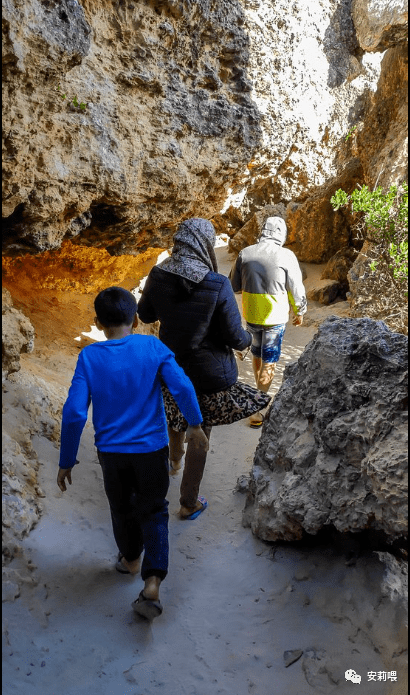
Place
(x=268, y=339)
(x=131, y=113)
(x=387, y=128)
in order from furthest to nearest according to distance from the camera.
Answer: (x=387, y=128) → (x=268, y=339) → (x=131, y=113)

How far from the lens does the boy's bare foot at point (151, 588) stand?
7.47 ft

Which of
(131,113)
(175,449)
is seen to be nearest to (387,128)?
(131,113)

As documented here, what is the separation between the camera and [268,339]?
4387 millimetres

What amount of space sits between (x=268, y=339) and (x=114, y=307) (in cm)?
230

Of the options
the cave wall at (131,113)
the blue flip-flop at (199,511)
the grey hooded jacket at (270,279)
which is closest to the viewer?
the cave wall at (131,113)

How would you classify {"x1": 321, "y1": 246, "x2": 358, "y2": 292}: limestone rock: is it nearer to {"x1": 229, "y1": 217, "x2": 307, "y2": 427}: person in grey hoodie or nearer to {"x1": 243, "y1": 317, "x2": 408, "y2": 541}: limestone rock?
{"x1": 229, "y1": 217, "x2": 307, "y2": 427}: person in grey hoodie

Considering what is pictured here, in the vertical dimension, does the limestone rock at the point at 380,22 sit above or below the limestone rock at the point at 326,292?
above

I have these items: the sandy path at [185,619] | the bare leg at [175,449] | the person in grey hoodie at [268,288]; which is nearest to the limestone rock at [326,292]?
the person in grey hoodie at [268,288]

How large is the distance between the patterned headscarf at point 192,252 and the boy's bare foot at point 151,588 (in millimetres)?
1471

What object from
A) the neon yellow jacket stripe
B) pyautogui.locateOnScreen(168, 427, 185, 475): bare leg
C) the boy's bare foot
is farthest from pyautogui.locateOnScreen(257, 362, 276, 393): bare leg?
the boy's bare foot

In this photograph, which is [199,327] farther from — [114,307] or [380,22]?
[380,22]

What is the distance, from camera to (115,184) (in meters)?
3.42

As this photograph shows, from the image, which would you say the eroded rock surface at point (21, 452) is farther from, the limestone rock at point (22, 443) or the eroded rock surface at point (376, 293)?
the eroded rock surface at point (376, 293)

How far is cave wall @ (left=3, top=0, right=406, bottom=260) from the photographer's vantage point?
262 cm
